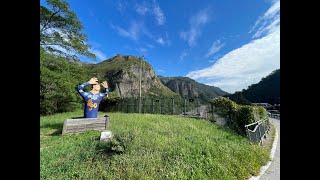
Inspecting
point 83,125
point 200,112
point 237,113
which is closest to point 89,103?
point 83,125

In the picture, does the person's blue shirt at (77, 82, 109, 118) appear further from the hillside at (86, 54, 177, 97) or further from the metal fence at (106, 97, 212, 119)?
the hillside at (86, 54, 177, 97)

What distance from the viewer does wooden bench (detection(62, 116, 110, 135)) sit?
27.1ft

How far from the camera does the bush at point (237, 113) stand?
10586 millimetres

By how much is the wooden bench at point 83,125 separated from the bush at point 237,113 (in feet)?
23.2

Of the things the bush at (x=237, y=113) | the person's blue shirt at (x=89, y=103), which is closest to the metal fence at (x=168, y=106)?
the bush at (x=237, y=113)

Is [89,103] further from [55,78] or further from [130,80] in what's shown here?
[130,80]

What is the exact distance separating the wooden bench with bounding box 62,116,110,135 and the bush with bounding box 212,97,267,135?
7.08 metres

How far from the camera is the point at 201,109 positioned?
16.3 metres

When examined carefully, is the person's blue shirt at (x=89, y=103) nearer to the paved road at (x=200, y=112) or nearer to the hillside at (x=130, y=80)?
the paved road at (x=200, y=112)

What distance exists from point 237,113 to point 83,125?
8.54 metres

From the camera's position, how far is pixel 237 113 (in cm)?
1138
